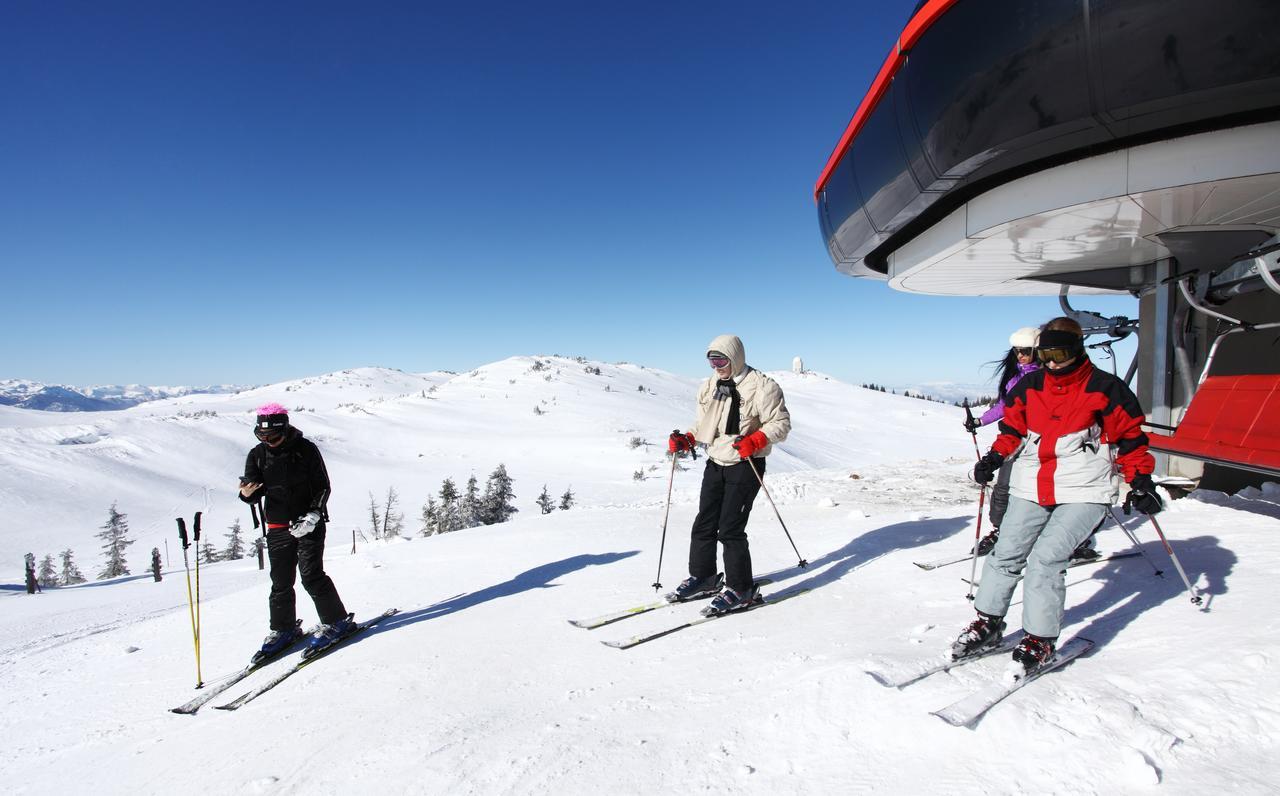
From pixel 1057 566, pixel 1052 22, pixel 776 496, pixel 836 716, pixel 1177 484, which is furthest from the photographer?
pixel 776 496

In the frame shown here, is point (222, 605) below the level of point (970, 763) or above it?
below

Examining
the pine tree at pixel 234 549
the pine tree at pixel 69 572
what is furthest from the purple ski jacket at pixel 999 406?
the pine tree at pixel 69 572

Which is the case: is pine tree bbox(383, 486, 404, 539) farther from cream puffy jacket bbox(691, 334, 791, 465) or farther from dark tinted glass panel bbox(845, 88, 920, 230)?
dark tinted glass panel bbox(845, 88, 920, 230)

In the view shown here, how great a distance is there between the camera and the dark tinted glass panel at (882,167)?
5.76 m

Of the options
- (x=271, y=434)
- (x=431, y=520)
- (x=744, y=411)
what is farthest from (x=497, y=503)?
(x=744, y=411)

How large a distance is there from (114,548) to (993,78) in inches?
1472

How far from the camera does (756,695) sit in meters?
2.89

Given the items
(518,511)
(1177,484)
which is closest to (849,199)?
(1177,484)

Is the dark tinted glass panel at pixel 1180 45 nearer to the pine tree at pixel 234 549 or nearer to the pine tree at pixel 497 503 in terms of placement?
the pine tree at pixel 497 503

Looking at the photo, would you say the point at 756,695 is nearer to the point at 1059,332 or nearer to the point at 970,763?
the point at 970,763

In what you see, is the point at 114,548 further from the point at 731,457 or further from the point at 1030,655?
the point at 1030,655

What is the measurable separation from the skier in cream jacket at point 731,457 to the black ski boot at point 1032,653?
185 centimetres

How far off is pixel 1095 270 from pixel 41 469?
59.6 metres

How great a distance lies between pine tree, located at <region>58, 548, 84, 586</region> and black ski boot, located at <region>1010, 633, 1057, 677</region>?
32785 millimetres
